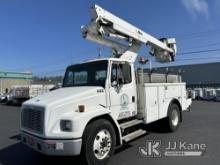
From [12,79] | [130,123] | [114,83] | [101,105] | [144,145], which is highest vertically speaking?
[12,79]

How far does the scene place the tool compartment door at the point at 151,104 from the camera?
7550 mm

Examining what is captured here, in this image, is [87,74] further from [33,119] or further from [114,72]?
[33,119]

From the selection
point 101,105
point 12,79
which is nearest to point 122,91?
point 101,105

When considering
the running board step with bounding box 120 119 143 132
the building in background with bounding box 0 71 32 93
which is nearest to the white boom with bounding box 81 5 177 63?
the running board step with bounding box 120 119 143 132

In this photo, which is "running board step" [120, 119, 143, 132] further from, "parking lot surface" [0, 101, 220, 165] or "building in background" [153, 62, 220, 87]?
"building in background" [153, 62, 220, 87]

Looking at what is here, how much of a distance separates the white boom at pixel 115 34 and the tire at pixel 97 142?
2.90m

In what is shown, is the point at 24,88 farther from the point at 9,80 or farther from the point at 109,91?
the point at 9,80

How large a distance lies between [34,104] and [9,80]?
215ft

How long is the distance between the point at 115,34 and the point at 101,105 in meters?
3.04

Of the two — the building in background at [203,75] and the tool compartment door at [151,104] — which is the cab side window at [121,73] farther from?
the building in background at [203,75]

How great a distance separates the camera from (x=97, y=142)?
18.2 ft

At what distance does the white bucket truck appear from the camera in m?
5.21

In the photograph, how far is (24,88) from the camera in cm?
2667

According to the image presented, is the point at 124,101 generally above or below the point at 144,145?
above
